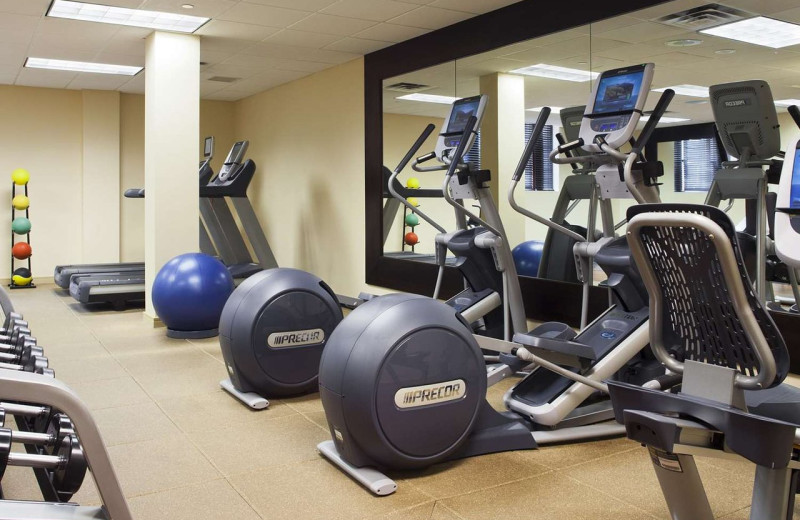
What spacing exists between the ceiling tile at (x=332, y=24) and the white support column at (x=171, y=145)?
1.12 m

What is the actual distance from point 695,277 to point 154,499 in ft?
6.73

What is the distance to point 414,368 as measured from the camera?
277 centimetres

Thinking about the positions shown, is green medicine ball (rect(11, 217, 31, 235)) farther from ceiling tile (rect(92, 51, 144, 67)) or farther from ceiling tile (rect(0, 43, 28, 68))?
ceiling tile (rect(92, 51, 144, 67))

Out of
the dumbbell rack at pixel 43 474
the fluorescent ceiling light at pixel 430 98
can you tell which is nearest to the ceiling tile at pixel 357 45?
the fluorescent ceiling light at pixel 430 98

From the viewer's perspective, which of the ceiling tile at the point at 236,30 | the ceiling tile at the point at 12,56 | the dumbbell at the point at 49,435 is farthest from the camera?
the ceiling tile at the point at 12,56

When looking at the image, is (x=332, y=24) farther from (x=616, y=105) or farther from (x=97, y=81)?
(x=97, y=81)

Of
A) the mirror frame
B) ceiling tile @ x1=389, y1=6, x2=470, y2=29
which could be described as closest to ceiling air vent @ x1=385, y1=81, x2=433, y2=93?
the mirror frame

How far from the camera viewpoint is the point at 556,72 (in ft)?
16.6

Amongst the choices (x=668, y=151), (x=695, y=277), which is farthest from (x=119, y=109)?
(x=695, y=277)

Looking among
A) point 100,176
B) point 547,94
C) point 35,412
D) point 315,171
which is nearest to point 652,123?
point 547,94

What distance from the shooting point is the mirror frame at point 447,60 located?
192 inches

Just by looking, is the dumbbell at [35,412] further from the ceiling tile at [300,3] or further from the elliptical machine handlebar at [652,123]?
the ceiling tile at [300,3]

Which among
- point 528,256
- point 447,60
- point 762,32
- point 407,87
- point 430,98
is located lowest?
point 528,256

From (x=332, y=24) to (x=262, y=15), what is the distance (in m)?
0.59
